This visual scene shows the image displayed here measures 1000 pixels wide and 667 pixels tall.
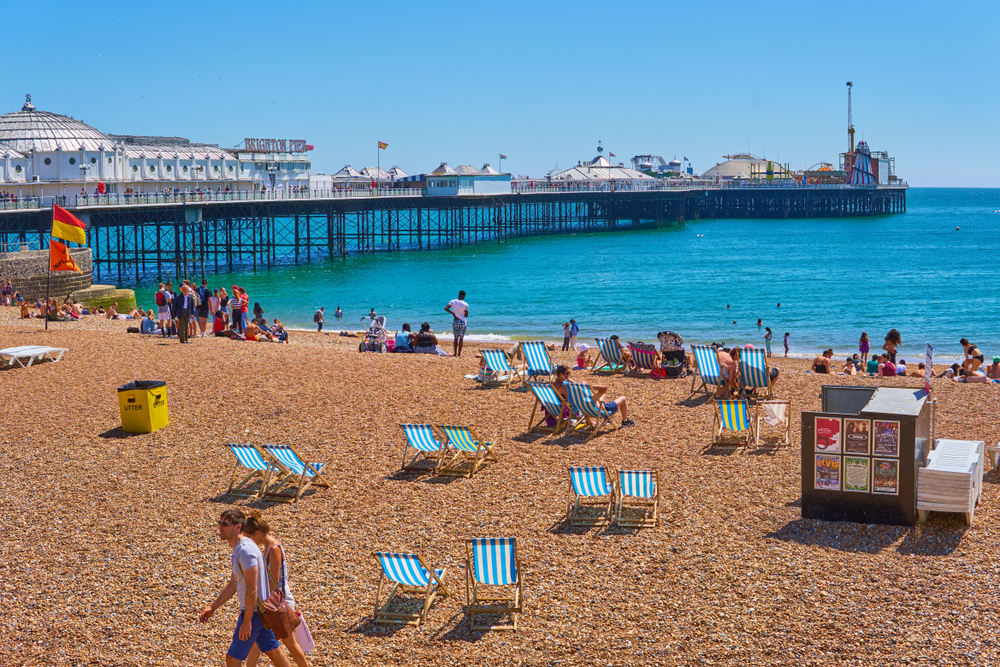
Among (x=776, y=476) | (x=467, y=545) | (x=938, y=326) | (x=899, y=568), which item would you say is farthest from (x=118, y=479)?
(x=938, y=326)

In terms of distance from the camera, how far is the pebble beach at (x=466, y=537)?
5.40m

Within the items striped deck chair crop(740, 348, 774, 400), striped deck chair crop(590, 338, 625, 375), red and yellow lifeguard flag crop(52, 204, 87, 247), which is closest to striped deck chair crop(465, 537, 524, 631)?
striped deck chair crop(740, 348, 774, 400)

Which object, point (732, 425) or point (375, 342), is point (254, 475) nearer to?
point (732, 425)

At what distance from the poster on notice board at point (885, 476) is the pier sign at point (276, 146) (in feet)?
211

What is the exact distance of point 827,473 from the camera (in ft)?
22.7

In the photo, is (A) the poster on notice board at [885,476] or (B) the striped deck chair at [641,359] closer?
(A) the poster on notice board at [885,476]

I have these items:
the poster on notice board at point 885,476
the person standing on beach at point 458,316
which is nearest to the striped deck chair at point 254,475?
the poster on notice board at point 885,476

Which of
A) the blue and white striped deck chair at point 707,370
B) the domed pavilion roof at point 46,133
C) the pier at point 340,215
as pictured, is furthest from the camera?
the domed pavilion roof at point 46,133

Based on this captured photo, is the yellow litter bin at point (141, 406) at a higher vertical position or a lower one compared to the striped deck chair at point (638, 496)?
higher

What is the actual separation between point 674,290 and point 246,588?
3705 cm

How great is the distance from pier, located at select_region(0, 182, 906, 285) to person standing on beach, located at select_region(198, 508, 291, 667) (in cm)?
2418

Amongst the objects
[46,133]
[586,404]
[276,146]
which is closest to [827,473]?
[586,404]

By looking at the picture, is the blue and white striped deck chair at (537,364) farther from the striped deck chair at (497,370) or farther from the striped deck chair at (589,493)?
the striped deck chair at (589,493)

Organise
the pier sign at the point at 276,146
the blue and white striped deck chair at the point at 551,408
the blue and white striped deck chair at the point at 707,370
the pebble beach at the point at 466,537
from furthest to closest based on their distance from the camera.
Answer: the pier sign at the point at 276,146 < the blue and white striped deck chair at the point at 707,370 < the blue and white striped deck chair at the point at 551,408 < the pebble beach at the point at 466,537
